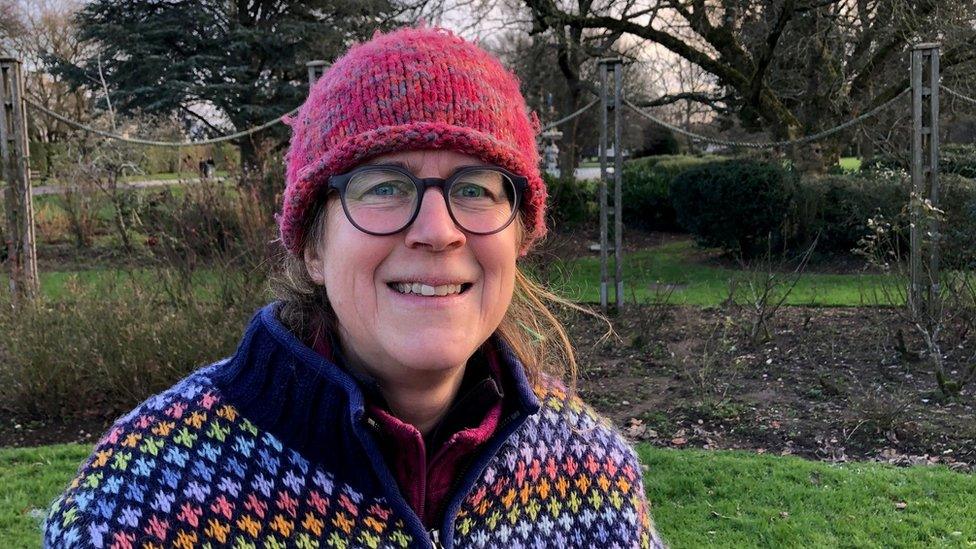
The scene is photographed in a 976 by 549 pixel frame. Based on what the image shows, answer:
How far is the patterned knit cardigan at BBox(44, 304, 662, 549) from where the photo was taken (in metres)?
1.32

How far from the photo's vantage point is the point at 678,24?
611 inches

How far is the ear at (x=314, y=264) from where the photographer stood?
1640 millimetres

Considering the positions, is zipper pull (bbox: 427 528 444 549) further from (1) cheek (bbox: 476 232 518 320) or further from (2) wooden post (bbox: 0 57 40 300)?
(2) wooden post (bbox: 0 57 40 300)

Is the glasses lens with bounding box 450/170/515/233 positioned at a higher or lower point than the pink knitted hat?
lower

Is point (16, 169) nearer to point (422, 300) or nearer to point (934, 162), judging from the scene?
point (422, 300)

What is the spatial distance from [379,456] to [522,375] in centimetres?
40

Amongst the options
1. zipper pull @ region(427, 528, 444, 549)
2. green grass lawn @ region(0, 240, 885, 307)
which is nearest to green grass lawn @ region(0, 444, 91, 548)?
green grass lawn @ region(0, 240, 885, 307)

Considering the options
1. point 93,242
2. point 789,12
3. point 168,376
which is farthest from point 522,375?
point 93,242

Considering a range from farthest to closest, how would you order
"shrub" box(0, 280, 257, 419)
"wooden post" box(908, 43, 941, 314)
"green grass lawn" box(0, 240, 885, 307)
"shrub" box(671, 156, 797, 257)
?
1. "shrub" box(671, 156, 797, 257)
2. "green grass lawn" box(0, 240, 885, 307)
3. "wooden post" box(908, 43, 941, 314)
4. "shrub" box(0, 280, 257, 419)

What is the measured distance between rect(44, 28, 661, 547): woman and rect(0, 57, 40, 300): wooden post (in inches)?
247

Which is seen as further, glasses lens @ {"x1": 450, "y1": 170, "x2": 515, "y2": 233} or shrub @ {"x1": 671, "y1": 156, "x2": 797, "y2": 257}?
shrub @ {"x1": 671, "y1": 156, "x2": 797, "y2": 257}

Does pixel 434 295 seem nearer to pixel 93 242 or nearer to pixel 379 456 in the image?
pixel 379 456

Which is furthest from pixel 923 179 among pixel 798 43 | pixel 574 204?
pixel 574 204

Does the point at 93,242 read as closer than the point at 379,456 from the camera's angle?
No
